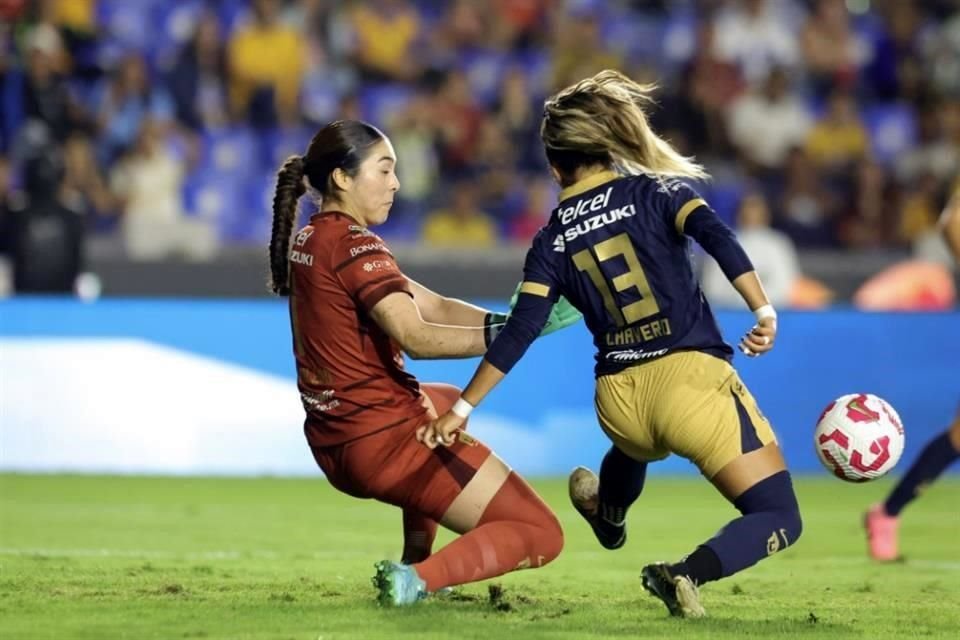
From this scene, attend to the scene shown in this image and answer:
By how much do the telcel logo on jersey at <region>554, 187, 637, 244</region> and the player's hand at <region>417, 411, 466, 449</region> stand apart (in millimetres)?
699

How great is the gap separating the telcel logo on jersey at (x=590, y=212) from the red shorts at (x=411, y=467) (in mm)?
830

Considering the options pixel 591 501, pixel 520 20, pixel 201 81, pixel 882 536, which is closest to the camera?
pixel 591 501

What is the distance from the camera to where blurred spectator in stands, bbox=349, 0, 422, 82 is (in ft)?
53.5

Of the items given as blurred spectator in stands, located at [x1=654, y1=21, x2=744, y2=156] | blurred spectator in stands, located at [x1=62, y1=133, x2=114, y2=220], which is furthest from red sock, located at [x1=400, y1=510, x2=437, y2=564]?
blurred spectator in stands, located at [x1=654, y1=21, x2=744, y2=156]

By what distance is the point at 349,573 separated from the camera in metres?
7.14

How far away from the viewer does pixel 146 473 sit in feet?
37.9

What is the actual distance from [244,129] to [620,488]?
994cm

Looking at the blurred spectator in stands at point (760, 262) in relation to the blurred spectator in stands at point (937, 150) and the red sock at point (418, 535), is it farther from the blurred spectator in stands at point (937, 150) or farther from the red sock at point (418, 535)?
the red sock at point (418, 535)

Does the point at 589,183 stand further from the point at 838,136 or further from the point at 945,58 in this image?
the point at 945,58

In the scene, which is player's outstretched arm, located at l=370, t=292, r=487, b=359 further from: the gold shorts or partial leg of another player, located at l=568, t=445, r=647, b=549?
partial leg of another player, located at l=568, t=445, r=647, b=549

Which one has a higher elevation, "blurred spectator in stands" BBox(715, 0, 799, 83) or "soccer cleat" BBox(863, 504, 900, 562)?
"blurred spectator in stands" BBox(715, 0, 799, 83)

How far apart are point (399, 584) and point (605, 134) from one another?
5.64 ft

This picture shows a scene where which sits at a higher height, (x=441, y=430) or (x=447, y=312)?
(x=447, y=312)

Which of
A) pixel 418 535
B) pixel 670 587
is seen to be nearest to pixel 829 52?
pixel 418 535
